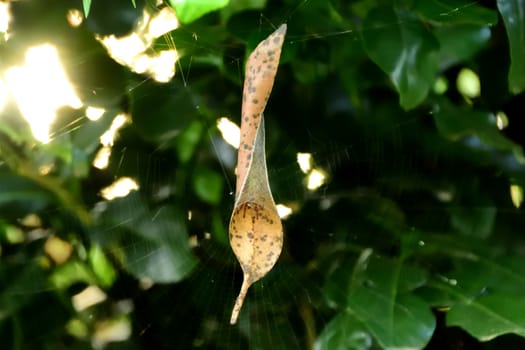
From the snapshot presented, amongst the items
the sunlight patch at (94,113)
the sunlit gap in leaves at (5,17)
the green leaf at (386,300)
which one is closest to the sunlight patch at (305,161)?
the green leaf at (386,300)

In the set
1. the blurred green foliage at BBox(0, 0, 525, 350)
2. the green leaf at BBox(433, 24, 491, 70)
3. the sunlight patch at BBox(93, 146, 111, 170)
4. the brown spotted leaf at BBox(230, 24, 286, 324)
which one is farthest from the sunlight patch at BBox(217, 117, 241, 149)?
the brown spotted leaf at BBox(230, 24, 286, 324)

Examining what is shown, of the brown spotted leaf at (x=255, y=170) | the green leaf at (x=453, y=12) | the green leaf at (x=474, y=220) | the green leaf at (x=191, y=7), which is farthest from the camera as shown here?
the green leaf at (x=474, y=220)

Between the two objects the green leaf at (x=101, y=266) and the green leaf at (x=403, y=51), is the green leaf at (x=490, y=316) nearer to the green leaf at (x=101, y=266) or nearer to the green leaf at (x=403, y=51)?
the green leaf at (x=403, y=51)

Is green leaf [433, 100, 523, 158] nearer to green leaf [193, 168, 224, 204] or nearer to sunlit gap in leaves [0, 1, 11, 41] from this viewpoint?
green leaf [193, 168, 224, 204]

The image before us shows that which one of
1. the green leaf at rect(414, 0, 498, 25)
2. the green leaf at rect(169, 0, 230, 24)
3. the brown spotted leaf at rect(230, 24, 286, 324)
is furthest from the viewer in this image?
the green leaf at rect(414, 0, 498, 25)

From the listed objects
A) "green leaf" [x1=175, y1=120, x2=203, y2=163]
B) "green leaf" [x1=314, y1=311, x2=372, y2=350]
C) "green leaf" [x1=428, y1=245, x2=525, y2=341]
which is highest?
"green leaf" [x1=175, y1=120, x2=203, y2=163]

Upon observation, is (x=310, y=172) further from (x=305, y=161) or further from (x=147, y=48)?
(x=147, y=48)

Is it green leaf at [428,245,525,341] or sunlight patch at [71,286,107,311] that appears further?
sunlight patch at [71,286,107,311]
